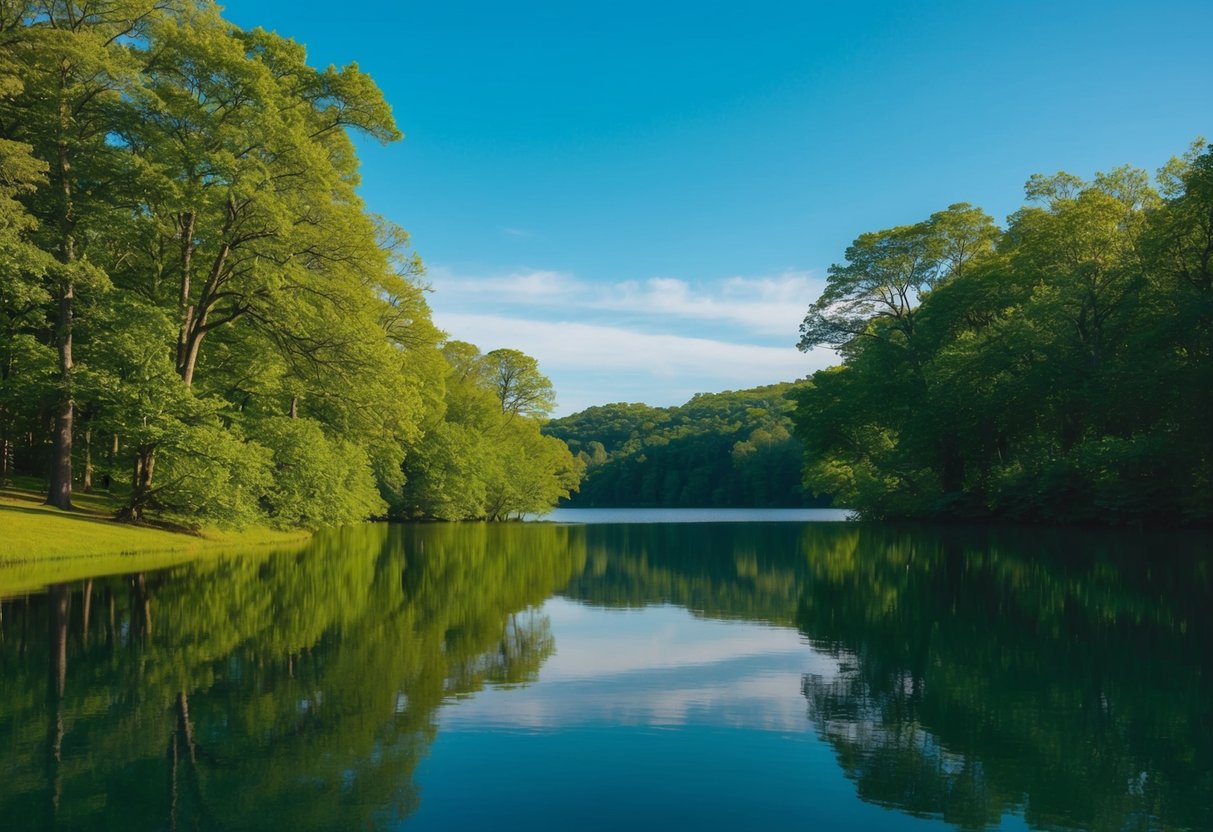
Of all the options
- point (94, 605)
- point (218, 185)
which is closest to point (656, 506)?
point (218, 185)

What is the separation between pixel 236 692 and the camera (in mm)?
9156

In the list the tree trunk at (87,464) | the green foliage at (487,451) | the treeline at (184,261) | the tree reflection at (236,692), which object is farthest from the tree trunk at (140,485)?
the green foliage at (487,451)

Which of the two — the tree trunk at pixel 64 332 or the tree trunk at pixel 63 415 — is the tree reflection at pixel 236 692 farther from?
the tree trunk at pixel 64 332

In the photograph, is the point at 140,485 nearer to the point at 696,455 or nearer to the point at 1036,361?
the point at 1036,361

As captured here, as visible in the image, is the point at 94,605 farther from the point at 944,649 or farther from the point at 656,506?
the point at 656,506

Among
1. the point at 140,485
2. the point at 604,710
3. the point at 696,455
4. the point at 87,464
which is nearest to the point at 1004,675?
the point at 604,710

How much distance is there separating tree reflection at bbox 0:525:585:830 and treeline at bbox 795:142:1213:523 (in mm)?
31851

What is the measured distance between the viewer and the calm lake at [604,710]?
608 cm

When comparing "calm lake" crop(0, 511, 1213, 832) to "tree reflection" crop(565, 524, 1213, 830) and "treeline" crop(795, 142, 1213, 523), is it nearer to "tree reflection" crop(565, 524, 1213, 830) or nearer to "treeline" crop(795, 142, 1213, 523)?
"tree reflection" crop(565, 524, 1213, 830)

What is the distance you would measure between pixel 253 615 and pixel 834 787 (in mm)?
11248

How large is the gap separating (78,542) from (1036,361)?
1643 inches

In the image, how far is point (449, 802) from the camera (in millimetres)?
6137

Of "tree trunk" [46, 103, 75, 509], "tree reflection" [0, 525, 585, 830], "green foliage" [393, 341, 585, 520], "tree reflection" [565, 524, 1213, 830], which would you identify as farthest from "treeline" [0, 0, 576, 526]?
"green foliage" [393, 341, 585, 520]

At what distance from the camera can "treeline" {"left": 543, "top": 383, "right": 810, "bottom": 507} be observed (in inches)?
5153
